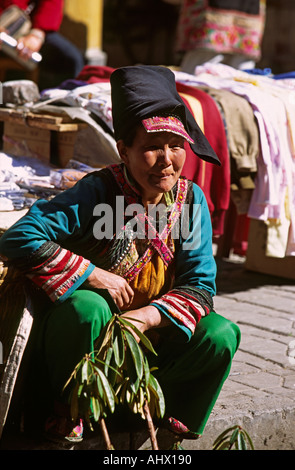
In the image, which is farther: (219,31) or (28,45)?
A: (219,31)

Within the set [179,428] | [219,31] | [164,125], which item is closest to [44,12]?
[219,31]

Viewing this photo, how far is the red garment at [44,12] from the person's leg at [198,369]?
4.09 meters

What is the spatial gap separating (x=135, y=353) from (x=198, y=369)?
45cm

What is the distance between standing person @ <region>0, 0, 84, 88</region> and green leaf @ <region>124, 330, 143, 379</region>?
3.69m

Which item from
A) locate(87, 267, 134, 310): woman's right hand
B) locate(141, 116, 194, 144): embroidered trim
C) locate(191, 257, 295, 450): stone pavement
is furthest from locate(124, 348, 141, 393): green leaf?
locate(141, 116, 194, 144): embroidered trim

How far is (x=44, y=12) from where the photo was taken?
20.2ft

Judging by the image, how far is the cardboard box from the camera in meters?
5.49

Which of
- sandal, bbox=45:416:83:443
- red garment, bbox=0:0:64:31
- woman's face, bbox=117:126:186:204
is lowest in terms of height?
sandal, bbox=45:416:83:443

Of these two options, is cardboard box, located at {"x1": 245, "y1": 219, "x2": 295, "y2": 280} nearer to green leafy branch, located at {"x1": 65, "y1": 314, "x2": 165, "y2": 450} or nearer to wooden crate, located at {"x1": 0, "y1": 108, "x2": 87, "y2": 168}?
wooden crate, located at {"x1": 0, "y1": 108, "x2": 87, "y2": 168}

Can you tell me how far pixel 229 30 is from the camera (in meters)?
7.82

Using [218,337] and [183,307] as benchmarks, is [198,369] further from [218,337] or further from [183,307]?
[183,307]

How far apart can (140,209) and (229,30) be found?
554 centimetres

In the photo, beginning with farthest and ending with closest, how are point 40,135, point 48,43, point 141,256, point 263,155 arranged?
1. point 48,43
2. point 263,155
3. point 40,135
4. point 141,256
